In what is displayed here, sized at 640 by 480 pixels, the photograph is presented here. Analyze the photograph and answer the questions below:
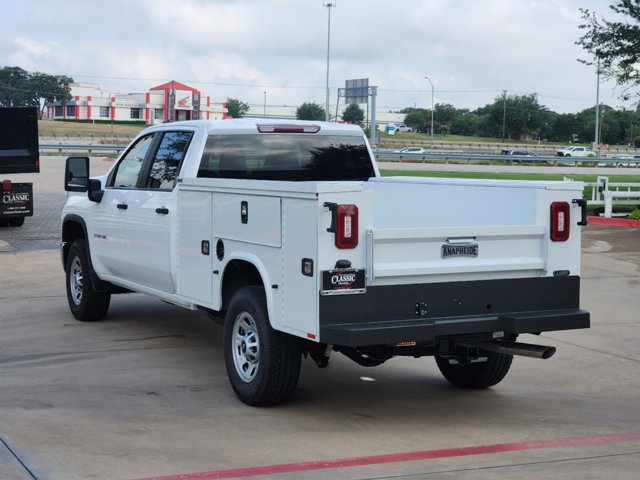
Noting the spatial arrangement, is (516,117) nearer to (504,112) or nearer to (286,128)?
(504,112)

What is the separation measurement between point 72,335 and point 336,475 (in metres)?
5.08

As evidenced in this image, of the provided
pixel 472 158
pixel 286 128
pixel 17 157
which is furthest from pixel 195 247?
pixel 472 158

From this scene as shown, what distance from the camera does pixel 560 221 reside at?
7320 mm

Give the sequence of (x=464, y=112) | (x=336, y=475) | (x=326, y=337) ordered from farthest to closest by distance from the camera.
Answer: (x=464, y=112) → (x=326, y=337) → (x=336, y=475)

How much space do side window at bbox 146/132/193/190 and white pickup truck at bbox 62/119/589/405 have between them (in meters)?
0.02

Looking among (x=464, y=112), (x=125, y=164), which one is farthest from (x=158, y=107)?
(x=125, y=164)

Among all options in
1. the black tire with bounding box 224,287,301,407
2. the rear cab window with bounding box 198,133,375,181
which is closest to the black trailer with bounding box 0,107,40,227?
the rear cab window with bounding box 198,133,375,181

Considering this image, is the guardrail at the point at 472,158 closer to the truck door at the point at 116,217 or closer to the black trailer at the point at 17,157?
the black trailer at the point at 17,157

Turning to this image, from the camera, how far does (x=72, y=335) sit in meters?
10.2

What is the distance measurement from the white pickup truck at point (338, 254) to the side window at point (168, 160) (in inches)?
0.8

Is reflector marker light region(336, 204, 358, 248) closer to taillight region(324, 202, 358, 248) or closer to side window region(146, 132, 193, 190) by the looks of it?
taillight region(324, 202, 358, 248)

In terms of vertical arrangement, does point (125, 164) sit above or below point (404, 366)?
above

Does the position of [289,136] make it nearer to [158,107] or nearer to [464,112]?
[158,107]

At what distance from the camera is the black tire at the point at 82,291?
35.2ft
